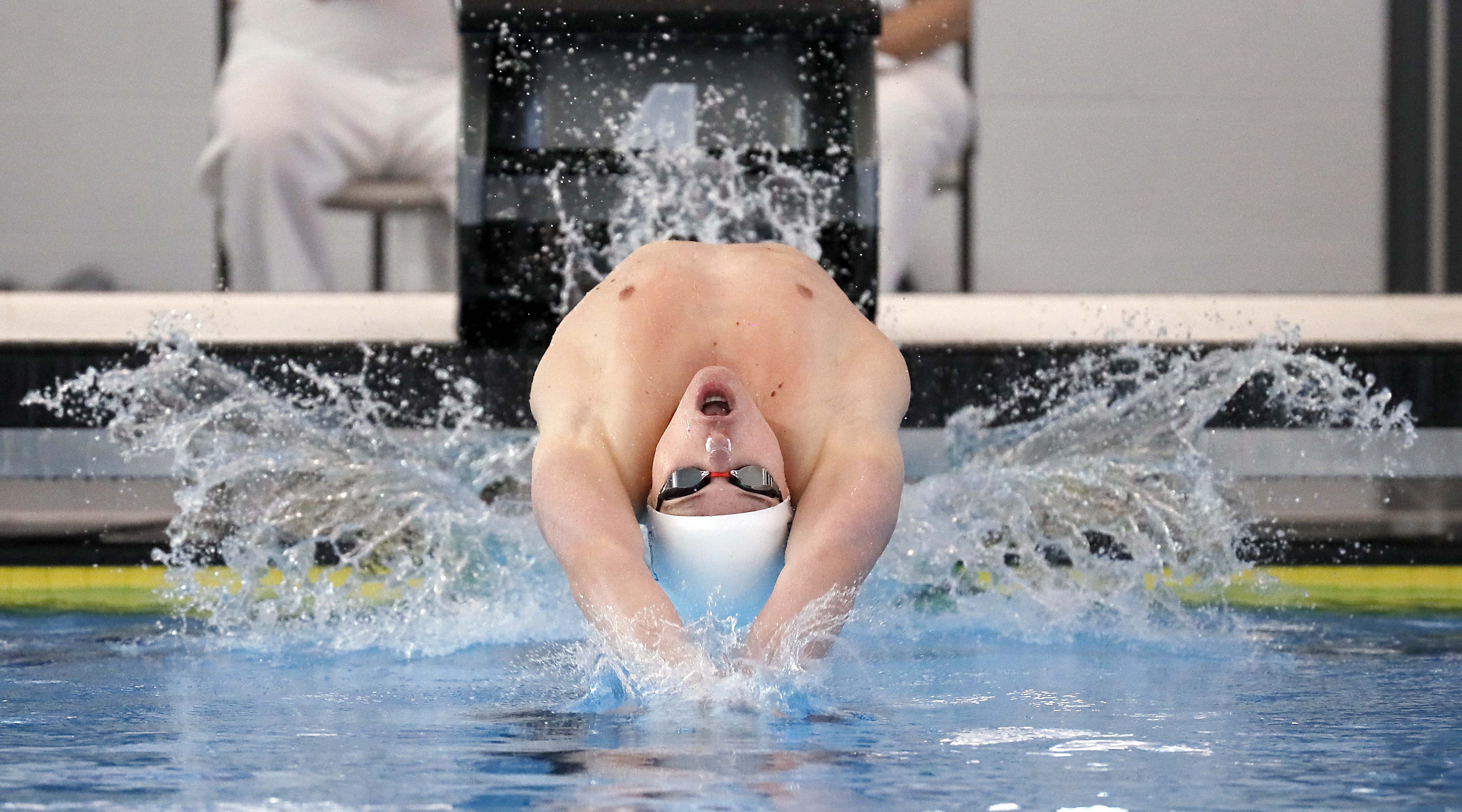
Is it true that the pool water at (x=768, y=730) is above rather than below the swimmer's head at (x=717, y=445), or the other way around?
below

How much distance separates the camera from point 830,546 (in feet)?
4.83

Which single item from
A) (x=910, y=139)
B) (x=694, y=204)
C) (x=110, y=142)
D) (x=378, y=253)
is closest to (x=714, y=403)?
(x=694, y=204)

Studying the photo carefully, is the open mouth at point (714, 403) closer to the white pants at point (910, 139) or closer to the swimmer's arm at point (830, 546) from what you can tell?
the swimmer's arm at point (830, 546)

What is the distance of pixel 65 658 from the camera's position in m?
1.78

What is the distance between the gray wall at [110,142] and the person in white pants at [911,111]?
5.43 feet

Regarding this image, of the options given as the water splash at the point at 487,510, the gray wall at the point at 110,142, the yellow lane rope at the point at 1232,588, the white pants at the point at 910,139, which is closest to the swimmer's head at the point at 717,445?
the water splash at the point at 487,510

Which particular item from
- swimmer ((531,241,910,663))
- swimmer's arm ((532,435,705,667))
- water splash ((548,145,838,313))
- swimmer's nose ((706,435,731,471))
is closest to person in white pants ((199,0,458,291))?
water splash ((548,145,838,313))

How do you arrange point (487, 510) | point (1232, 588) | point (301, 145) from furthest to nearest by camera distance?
1. point (301, 145)
2. point (1232, 588)
3. point (487, 510)

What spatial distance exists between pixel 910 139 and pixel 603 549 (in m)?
2.00

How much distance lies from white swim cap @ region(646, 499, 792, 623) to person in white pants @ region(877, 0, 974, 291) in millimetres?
1668

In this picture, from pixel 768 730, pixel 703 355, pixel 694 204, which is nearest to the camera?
pixel 768 730

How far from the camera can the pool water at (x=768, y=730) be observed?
43.8 inches

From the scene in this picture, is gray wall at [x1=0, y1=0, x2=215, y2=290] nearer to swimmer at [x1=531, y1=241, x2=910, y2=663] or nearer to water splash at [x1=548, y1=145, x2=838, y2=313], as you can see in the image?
water splash at [x1=548, y1=145, x2=838, y2=313]

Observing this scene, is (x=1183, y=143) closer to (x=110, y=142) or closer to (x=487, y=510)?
(x=487, y=510)
